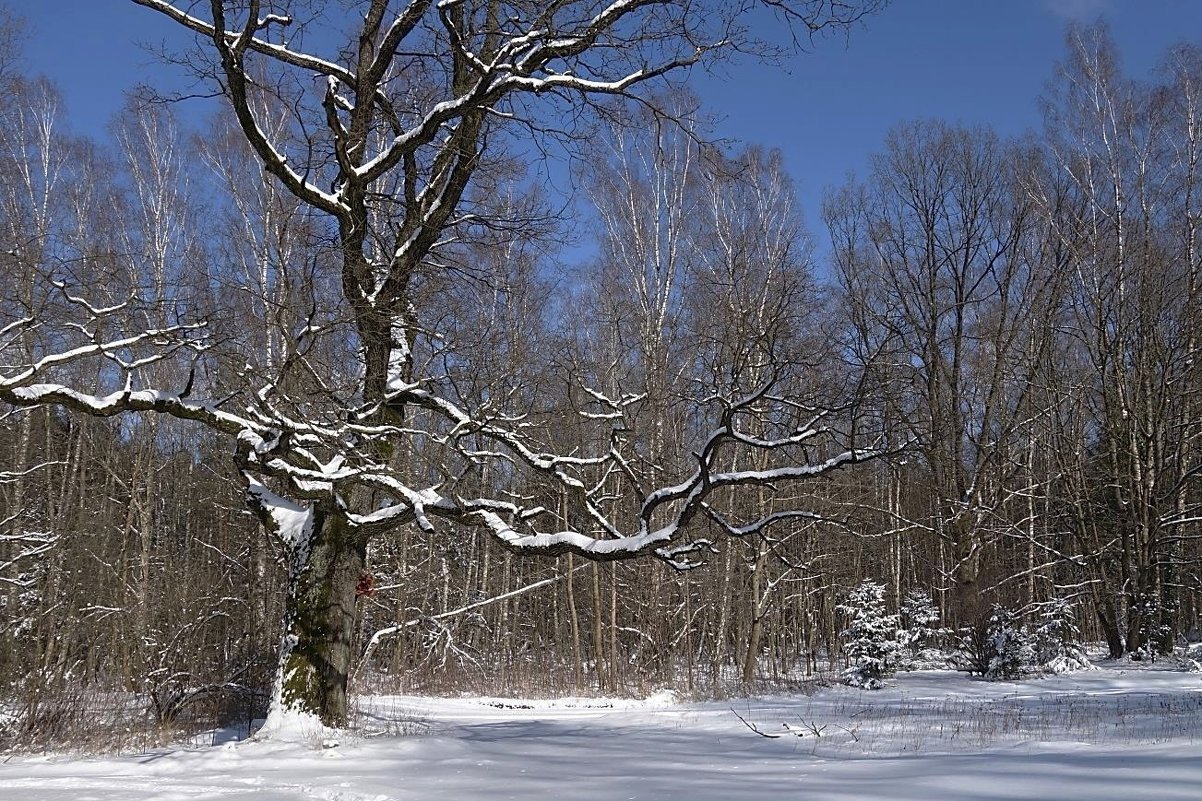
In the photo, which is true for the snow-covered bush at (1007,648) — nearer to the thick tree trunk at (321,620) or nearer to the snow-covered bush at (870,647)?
the snow-covered bush at (870,647)

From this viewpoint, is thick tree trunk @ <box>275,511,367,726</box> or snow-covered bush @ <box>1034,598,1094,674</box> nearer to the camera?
thick tree trunk @ <box>275,511,367,726</box>

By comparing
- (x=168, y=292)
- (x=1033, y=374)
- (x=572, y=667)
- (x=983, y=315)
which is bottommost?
(x=572, y=667)

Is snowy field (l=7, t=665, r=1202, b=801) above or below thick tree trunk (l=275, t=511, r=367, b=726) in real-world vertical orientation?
below

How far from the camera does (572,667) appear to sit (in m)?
20.0

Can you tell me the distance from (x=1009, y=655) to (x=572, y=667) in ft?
29.4

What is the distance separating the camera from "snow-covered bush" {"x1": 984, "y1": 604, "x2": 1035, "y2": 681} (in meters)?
17.5

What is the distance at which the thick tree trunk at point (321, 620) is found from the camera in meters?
8.35

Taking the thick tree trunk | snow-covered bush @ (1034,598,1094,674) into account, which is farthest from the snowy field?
snow-covered bush @ (1034,598,1094,674)

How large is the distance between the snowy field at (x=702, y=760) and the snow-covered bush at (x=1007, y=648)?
16.5 feet

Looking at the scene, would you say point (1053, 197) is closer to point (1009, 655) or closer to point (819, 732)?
point (1009, 655)

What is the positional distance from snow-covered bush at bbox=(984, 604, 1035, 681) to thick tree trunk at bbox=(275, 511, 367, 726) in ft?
44.7

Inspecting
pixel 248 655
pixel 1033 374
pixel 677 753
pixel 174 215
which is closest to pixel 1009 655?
pixel 1033 374

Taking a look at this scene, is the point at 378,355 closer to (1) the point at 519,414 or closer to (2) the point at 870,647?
(1) the point at 519,414

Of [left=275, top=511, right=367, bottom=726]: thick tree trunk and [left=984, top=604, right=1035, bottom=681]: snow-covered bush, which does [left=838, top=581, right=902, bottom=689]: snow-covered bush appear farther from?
[left=275, top=511, right=367, bottom=726]: thick tree trunk
